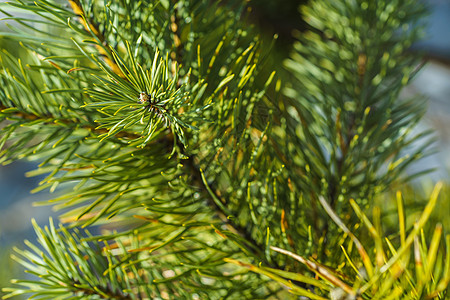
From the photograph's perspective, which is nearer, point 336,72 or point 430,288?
point 430,288

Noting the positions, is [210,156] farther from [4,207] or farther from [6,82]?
[4,207]

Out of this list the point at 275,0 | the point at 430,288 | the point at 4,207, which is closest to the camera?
the point at 430,288

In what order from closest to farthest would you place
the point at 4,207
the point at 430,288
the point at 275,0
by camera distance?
1. the point at 430,288
2. the point at 275,0
3. the point at 4,207

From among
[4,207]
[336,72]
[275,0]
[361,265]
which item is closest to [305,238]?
[361,265]

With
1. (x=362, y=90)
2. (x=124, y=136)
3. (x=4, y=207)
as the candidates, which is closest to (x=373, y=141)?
(x=362, y=90)

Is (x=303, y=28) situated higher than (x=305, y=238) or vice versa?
(x=303, y=28)

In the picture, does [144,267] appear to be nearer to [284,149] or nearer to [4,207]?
[284,149]
